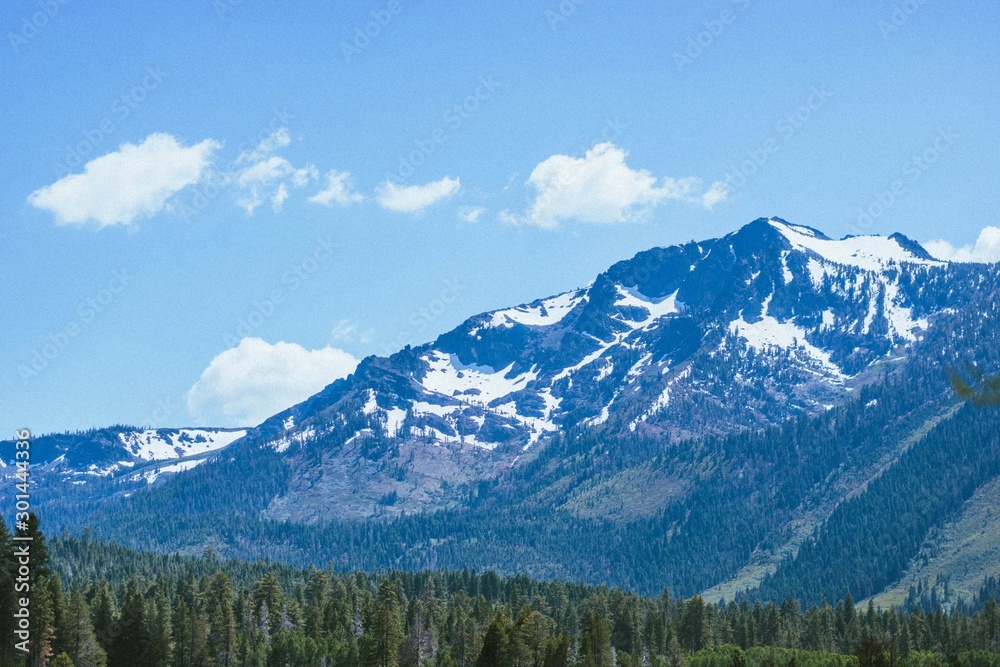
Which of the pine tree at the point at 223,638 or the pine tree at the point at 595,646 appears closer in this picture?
the pine tree at the point at 595,646

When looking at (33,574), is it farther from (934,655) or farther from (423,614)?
(934,655)

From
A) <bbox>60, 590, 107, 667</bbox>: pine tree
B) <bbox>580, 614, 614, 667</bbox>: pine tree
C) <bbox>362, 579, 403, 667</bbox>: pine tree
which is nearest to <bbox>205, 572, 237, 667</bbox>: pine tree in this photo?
<bbox>362, 579, 403, 667</bbox>: pine tree

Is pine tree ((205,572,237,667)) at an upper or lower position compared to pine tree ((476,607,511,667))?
upper

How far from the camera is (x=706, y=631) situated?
19475 centimetres

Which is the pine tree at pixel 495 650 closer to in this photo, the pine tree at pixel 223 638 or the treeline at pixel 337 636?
the treeline at pixel 337 636

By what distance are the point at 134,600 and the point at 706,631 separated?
326 feet

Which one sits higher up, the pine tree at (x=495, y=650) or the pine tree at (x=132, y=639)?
the pine tree at (x=132, y=639)

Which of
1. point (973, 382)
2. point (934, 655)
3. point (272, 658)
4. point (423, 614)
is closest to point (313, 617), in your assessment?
point (423, 614)

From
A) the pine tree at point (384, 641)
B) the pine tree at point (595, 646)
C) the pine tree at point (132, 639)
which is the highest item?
the pine tree at point (132, 639)

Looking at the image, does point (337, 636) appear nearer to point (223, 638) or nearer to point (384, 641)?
point (223, 638)

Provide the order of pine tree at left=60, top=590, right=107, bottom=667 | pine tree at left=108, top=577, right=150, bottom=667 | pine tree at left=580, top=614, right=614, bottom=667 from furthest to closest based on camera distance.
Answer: pine tree at left=580, top=614, right=614, bottom=667
pine tree at left=108, top=577, right=150, bottom=667
pine tree at left=60, top=590, right=107, bottom=667

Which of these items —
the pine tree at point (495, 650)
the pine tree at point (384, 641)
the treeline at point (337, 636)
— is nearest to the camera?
the pine tree at point (495, 650)

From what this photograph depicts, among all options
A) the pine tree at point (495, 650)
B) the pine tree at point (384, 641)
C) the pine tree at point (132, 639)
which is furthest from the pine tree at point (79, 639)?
the pine tree at point (495, 650)

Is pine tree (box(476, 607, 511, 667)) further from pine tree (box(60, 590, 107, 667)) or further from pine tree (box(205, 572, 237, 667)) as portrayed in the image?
pine tree (box(205, 572, 237, 667))
